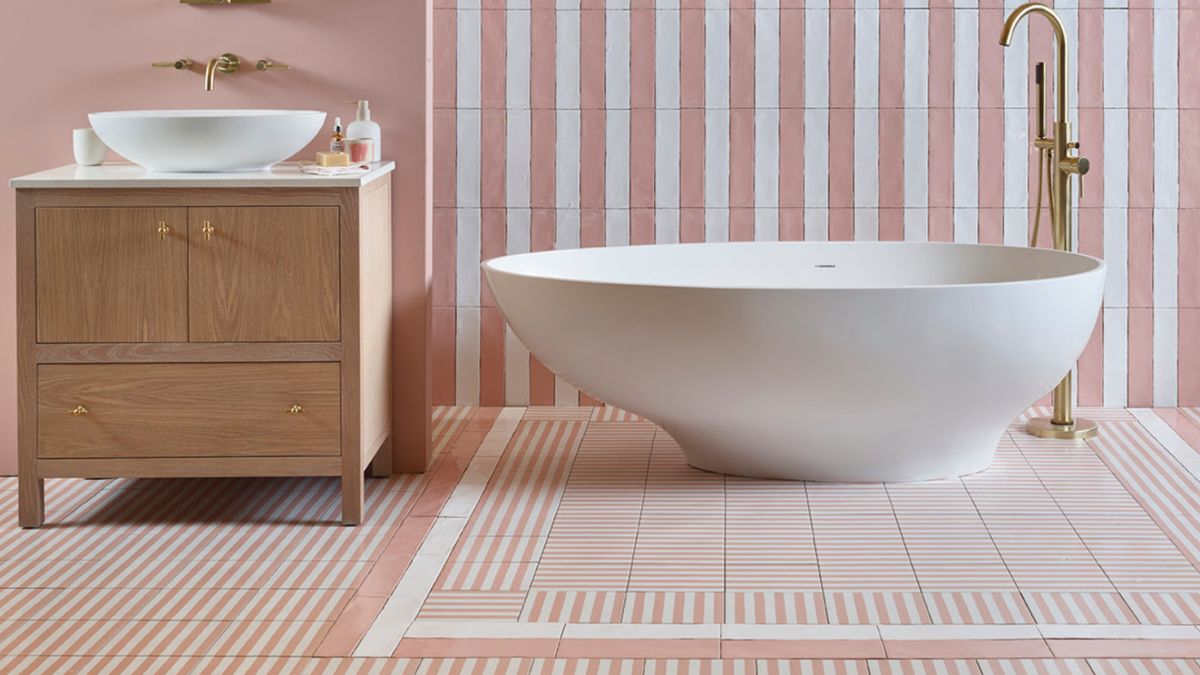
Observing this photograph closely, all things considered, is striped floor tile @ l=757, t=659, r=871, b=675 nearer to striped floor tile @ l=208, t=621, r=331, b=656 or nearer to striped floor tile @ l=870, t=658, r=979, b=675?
striped floor tile @ l=870, t=658, r=979, b=675

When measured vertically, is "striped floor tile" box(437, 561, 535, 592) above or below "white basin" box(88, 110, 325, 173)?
below

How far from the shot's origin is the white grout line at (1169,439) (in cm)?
373

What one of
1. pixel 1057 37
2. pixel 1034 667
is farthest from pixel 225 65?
pixel 1034 667

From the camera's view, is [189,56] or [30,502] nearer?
[30,502]

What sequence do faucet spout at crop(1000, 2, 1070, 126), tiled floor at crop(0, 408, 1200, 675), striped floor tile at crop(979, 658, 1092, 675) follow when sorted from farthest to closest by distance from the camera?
faucet spout at crop(1000, 2, 1070, 126)
tiled floor at crop(0, 408, 1200, 675)
striped floor tile at crop(979, 658, 1092, 675)

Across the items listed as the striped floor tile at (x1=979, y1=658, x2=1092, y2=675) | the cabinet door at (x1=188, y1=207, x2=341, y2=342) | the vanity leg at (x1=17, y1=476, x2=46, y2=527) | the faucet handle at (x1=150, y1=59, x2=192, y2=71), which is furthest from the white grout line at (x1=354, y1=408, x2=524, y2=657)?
the faucet handle at (x1=150, y1=59, x2=192, y2=71)

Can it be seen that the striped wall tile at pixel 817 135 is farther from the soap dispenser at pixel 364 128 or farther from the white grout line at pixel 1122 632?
the white grout line at pixel 1122 632

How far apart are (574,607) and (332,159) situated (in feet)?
3.93

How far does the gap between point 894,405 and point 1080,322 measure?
19.3 inches

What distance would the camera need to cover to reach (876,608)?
8.60 feet

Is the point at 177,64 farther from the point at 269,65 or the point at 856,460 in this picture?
the point at 856,460

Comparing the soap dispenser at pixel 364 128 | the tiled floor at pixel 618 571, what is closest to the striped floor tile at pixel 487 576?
the tiled floor at pixel 618 571

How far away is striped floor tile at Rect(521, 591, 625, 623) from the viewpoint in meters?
2.59

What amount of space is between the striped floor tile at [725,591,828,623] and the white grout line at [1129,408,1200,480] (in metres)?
1.40
